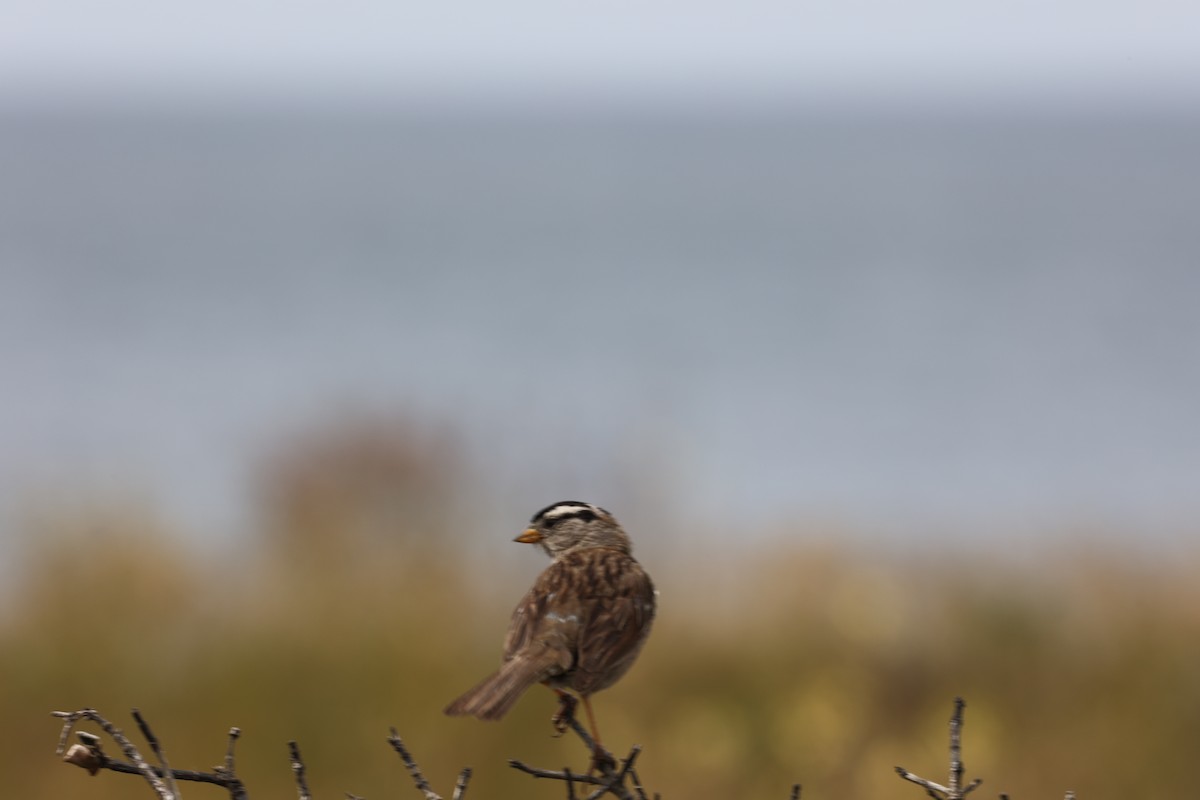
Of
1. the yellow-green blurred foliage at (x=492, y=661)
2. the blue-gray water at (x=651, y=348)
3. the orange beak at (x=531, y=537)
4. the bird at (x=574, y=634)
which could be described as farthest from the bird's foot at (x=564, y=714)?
the blue-gray water at (x=651, y=348)

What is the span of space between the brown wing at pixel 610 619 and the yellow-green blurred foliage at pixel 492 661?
2.31 m

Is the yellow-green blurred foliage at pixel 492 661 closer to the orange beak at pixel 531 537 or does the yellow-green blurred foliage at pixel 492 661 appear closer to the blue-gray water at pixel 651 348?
the blue-gray water at pixel 651 348

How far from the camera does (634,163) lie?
17688 cm

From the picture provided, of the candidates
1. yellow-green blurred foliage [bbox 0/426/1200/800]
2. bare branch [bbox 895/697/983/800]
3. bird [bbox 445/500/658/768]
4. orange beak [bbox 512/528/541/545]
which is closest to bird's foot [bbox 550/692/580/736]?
bird [bbox 445/500/658/768]

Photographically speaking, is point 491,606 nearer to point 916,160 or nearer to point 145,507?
point 145,507

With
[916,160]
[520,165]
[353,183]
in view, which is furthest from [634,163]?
[353,183]

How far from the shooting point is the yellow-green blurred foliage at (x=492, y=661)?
9508 millimetres

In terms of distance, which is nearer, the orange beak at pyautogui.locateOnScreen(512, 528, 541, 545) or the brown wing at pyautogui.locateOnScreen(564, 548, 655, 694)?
the brown wing at pyautogui.locateOnScreen(564, 548, 655, 694)

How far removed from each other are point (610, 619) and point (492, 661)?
22.4ft

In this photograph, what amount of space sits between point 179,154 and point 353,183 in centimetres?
5786

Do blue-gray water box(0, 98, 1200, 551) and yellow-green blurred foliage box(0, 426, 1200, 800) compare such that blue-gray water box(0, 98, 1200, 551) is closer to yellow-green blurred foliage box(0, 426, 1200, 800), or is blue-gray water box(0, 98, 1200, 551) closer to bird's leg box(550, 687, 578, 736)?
yellow-green blurred foliage box(0, 426, 1200, 800)

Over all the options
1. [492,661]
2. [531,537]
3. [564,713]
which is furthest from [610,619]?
[492,661]

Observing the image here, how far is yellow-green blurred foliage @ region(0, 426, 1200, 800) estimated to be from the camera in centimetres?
951

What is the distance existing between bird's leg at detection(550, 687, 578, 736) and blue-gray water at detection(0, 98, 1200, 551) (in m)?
8.97
